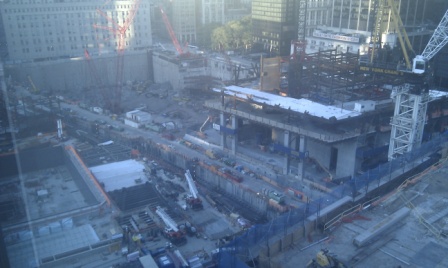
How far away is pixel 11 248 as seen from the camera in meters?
5.25

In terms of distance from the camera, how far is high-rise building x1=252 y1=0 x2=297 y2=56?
1022 inches

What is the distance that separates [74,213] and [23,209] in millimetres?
1226

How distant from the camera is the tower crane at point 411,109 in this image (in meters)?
10.5

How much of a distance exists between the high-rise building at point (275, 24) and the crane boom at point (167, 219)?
1738cm

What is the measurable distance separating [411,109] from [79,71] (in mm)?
21975

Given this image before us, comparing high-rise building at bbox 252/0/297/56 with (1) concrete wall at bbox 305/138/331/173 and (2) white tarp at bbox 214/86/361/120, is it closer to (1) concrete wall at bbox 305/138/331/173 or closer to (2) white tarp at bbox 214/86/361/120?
(2) white tarp at bbox 214/86/361/120

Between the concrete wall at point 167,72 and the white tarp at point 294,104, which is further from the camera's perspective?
the concrete wall at point 167,72

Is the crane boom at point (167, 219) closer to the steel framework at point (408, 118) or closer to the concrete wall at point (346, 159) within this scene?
the concrete wall at point (346, 159)

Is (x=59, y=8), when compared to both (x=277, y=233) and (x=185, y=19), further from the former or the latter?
(x=277, y=233)

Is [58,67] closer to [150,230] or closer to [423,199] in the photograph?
[150,230]

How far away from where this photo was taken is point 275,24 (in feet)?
87.1

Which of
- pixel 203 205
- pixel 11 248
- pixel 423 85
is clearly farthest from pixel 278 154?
pixel 11 248

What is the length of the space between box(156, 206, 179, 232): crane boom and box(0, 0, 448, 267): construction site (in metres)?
0.04

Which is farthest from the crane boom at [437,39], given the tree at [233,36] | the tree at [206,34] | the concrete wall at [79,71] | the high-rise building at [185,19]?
the high-rise building at [185,19]
